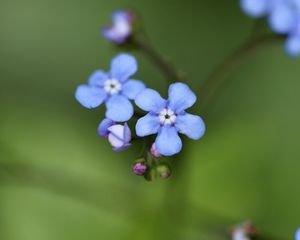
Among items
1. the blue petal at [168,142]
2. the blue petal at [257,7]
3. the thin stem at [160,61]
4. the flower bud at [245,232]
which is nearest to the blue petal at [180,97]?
the blue petal at [168,142]

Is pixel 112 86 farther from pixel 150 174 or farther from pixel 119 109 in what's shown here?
pixel 150 174

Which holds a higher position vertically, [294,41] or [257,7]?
[257,7]

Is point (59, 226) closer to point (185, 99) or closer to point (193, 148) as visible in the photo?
point (193, 148)

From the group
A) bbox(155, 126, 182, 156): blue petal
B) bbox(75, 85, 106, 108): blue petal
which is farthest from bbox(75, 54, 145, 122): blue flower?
bbox(155, 126, 182, 156): blue petal

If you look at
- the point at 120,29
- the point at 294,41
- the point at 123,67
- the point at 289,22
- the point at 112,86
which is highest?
the point at 289,22

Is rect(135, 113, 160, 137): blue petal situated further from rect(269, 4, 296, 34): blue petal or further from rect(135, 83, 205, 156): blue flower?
rect(269, 4, 296, 34): blue petal

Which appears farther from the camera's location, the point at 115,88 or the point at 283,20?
the point at 283,20

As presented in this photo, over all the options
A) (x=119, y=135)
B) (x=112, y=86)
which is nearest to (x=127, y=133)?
(x=119, y=135)
